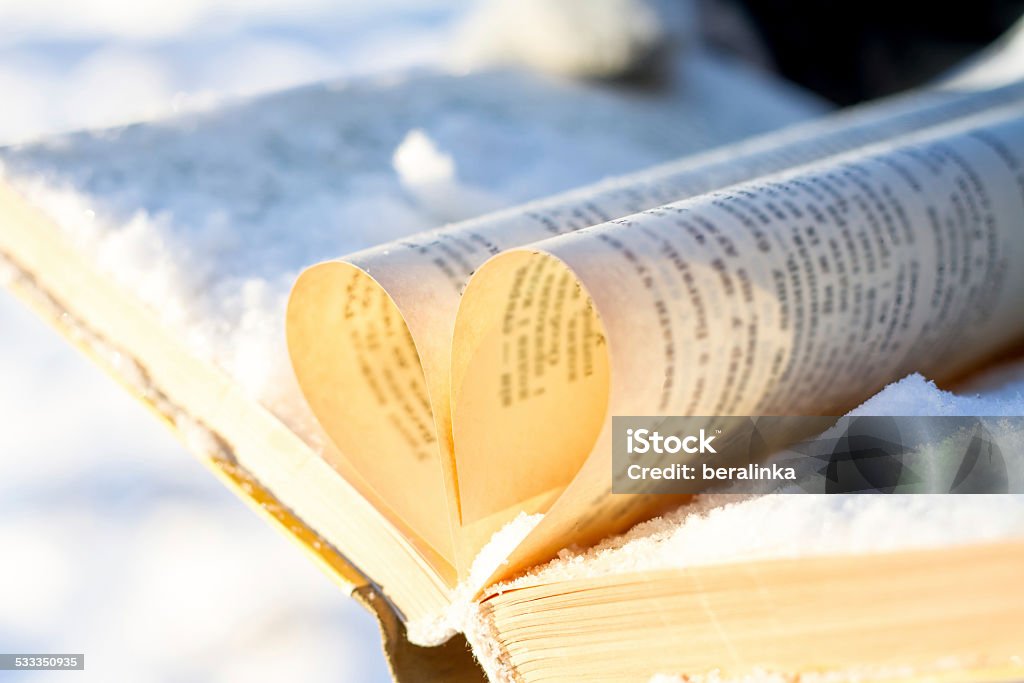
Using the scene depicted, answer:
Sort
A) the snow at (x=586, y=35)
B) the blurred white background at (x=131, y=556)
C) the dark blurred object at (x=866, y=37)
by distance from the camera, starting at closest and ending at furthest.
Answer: the blurred white background at (x=131, y=556)
the snow at (x=586, y=35)
the dark blurred object at (x=866, y=37)

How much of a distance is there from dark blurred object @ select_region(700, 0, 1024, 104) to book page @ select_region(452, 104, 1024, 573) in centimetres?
73

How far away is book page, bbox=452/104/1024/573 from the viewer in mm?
252

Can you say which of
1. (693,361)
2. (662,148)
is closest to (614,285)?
(693,361)

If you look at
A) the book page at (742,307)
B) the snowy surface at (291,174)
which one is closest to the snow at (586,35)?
the snowy surface at (291,174)

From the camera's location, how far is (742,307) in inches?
10.4

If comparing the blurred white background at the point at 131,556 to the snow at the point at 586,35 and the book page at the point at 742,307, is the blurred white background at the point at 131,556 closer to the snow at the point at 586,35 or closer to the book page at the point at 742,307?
the book page at the point at 742,307

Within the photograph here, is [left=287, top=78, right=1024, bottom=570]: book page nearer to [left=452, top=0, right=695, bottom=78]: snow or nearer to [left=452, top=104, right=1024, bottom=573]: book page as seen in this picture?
[left=452, top=104, right=1024, bottom=573]: book page

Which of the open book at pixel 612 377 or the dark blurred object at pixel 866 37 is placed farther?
the dark blurred object at pixel 866 37

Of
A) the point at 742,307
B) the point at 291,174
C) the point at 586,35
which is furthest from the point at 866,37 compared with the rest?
the point at 742,307

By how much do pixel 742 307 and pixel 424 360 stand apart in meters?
0.09

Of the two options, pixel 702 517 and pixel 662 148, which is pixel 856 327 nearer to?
pixel 702 517

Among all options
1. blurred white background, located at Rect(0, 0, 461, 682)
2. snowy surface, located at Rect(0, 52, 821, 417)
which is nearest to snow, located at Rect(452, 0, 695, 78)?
snowy surface, located at Rect(0, 52, 821, 417)

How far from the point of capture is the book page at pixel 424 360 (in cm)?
28

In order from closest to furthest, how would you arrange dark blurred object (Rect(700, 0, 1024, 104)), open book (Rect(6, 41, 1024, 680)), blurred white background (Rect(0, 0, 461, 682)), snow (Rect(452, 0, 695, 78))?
open book (Rect(6, 41, 1024, 680)) → blurred white background (Rect(0, 0, 461, 682)) → snow (Rect(452, 0, 695, 78)) → dark blurred object (Rect(700, 0, 1024, 104))
